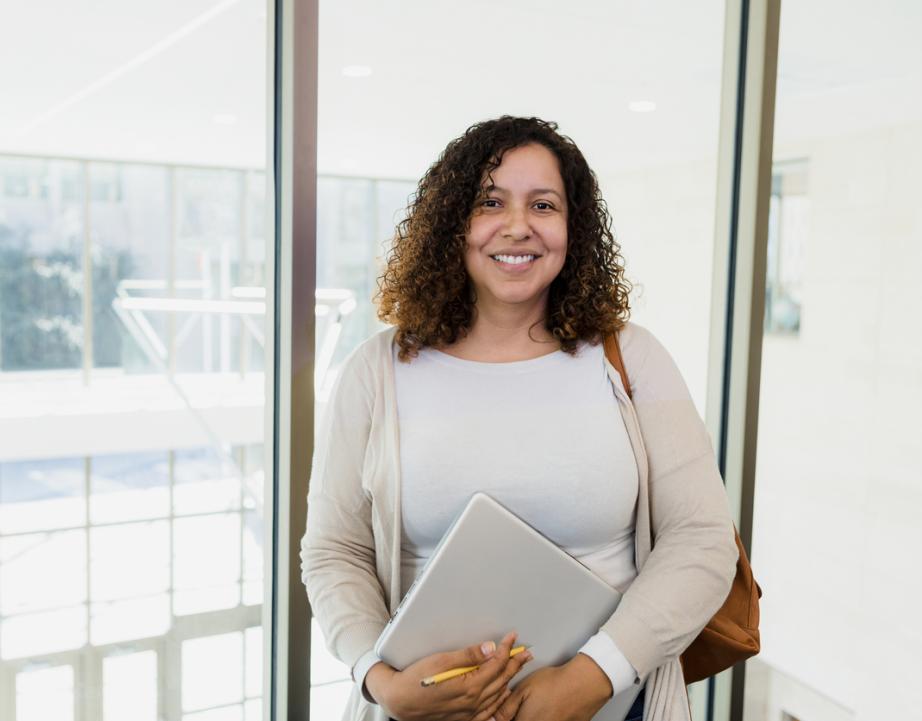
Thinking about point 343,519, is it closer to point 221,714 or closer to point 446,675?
point 446,675

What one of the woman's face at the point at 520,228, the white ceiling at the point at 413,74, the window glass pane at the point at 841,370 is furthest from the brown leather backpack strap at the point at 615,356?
the window glass pane at the point at 841,370

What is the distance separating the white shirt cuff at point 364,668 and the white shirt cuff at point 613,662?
0.27 meters

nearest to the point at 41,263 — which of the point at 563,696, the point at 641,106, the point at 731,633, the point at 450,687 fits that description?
the point at 450,687

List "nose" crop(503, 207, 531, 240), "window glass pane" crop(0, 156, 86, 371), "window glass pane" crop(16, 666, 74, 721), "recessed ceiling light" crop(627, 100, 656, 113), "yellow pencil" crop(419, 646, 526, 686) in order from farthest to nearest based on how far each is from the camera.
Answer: "recessed ceiling light" crop(627, 100, 656, 113) < "window glass pane" crop(16, 666, 74, 721) < "window glass pane" crop(0, 156, 86, 371) < "nose" crop(503, 207, 531, 240) < "yellow pencil" crop(419, 646, 526, 686)

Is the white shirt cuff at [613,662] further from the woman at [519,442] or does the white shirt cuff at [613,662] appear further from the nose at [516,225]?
the nose at [516,225]

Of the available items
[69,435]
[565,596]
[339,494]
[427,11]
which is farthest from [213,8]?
[565,596]

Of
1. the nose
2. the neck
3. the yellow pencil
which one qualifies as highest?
the nose

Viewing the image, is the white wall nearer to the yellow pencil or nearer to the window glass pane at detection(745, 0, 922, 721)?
the window glass pane at detection(745, 0, 922, 721)

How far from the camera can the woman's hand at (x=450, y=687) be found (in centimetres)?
94

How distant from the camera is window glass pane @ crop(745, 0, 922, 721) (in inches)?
83.4

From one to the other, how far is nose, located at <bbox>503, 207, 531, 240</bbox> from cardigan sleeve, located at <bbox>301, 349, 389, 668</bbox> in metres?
0.26

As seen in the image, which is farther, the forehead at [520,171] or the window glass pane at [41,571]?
the window glass pane at [41,571]

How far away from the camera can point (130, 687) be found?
5.07ft

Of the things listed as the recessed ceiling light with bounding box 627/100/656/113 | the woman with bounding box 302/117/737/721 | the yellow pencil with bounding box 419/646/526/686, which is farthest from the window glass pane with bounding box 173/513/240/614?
the recessed ceiling light with bounding box 627/100/656/113
